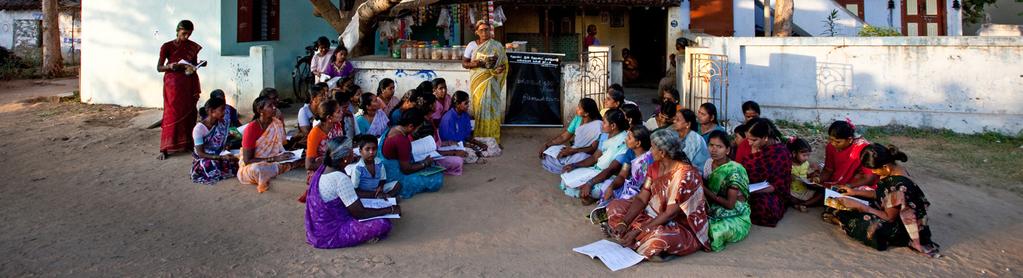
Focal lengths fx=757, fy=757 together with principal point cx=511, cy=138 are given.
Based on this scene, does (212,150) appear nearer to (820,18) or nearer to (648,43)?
(648,43)

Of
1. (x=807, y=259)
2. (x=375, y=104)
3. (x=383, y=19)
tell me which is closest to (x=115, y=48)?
(x=383, y=19)

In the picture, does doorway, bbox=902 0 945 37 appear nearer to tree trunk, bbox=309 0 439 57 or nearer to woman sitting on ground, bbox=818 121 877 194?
tree trunk, bbox=309 0 439 57

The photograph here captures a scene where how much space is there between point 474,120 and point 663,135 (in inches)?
169

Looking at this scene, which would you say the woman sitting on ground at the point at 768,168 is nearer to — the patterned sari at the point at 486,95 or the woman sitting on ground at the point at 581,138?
the woman sitting on ground at the point at 581,138

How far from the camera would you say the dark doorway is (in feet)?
57.5

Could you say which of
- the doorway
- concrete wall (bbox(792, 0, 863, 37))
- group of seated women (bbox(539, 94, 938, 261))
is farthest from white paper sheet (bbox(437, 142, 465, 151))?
the doorway

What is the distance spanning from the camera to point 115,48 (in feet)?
39.9

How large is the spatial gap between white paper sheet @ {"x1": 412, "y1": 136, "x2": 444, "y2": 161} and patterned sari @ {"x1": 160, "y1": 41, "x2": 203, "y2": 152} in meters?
2.85

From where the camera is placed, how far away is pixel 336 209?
16.7ft

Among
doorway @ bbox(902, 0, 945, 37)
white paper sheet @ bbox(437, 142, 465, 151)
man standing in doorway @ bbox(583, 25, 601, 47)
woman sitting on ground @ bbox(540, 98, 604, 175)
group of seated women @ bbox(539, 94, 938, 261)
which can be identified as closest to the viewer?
group of seated women @ bbox(539, 94, 938, 261)

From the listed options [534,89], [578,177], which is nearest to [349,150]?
[578,177]

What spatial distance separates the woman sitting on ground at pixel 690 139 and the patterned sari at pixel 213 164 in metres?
4.09

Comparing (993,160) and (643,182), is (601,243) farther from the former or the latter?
(993,160)

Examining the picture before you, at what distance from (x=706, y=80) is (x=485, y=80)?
3.34 m
